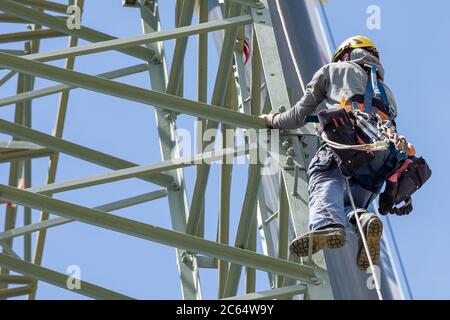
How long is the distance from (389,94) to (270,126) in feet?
3.94

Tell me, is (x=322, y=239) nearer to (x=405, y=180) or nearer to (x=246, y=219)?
(x=405, y=180)

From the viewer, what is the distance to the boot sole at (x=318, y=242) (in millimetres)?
12547

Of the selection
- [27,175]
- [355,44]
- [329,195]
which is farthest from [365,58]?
[27,175]

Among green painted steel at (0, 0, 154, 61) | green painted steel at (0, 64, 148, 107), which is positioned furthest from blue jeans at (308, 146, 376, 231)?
green painted steel at (0, 0, 154, 61)

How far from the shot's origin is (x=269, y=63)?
1459 cm

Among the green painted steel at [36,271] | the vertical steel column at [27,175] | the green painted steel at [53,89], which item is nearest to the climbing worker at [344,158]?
the green painted steel at [36,271]

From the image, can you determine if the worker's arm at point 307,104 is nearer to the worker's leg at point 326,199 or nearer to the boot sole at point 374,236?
the worker's leg at point 326,199

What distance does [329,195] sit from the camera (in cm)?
1297

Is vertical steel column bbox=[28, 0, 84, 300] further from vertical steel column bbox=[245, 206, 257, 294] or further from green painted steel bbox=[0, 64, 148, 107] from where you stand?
vertical steel column bbox=[245, 206, 257, 294]

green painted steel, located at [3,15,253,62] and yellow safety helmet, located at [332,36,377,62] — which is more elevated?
green painted steel, located at [3,15,253,62]

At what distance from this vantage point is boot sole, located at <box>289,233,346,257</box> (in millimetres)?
12547

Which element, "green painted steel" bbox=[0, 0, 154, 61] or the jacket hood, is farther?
"green painted steel" bbox=[0, 0, 154, 61]

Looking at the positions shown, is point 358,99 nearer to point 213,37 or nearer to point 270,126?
point 270,126
